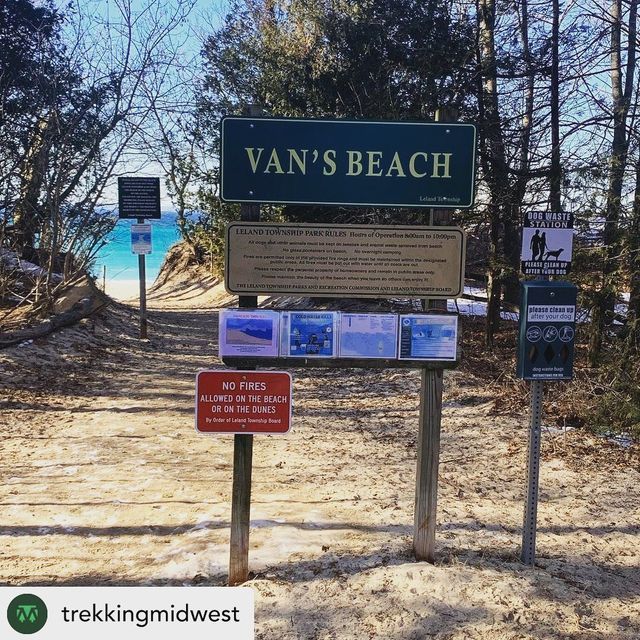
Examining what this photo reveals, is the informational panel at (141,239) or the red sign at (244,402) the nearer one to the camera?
the red sign at (244,402)

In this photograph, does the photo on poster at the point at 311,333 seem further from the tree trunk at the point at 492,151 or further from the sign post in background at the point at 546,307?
the tree trunk at the point at 492,151

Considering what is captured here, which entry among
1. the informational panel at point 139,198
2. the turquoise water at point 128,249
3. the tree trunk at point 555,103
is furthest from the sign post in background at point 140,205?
the tree trunk at point 555,103

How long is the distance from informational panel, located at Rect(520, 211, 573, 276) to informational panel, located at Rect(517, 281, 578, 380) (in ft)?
0.34

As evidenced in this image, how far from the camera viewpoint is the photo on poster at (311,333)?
3.25 m

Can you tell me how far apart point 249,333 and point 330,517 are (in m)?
1.86

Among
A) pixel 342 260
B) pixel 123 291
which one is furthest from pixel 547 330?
pixel 123 291

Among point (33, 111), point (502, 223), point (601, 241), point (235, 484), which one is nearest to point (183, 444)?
point (235, 484)

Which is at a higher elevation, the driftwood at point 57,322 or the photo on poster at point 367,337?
the photo on poster at point 367,337

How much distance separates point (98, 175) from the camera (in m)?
10.4

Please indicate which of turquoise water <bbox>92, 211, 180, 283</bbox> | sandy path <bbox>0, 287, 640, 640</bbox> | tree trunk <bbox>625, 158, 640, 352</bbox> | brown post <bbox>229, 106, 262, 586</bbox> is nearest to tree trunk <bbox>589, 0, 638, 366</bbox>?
tree trunk <bbox>625, 158, 640, 352</bbox>

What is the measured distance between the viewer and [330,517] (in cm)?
440

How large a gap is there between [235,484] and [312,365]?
0.81 metres

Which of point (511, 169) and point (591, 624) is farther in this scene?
point (511, 169)

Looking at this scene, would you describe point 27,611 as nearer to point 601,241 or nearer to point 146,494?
point 146,494
